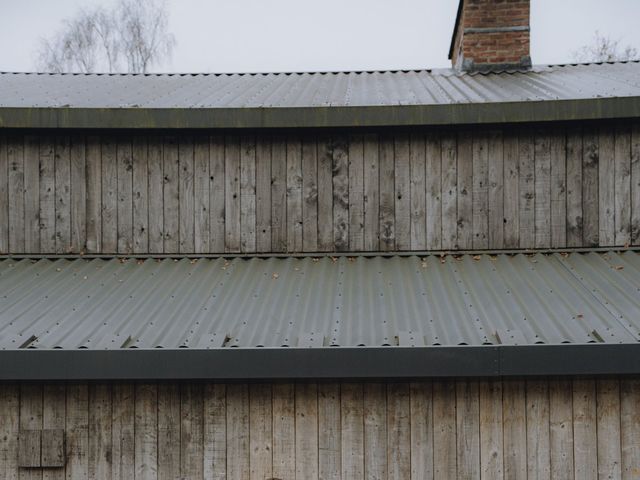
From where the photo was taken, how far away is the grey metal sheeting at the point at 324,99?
5.22 meters

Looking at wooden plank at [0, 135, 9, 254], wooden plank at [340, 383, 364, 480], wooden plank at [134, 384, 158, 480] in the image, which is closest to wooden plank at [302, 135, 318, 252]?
wooden plank at [340, 383, 364, 480]

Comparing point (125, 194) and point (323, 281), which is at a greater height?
point (125, 194)

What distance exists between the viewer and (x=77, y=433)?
13.9ft

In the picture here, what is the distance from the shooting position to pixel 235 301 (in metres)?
4.41

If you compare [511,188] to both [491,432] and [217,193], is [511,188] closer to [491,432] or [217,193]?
[491,432]

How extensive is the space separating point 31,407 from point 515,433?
13.0ft

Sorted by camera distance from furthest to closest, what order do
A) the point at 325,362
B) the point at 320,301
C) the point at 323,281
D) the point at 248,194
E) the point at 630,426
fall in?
1. the point at 248,194
2. the point at 323,281
3. the point at 320,301
4. the point at 630,426
5. the point at 325,362

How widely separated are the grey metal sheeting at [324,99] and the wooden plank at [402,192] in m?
0.29

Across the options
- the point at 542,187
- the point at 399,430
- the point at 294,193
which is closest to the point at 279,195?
the point at 294,193

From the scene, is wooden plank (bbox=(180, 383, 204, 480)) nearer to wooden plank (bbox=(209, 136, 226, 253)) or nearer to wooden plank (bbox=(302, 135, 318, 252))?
wooden plank (bbox=(209, 136, 226, 253))

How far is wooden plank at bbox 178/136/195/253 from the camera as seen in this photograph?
5.46 metres

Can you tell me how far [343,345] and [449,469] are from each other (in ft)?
4.83

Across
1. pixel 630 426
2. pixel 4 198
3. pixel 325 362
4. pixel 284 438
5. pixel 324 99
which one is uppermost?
pixel 324 99

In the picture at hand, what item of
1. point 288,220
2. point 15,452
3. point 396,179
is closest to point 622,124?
point 396,179
